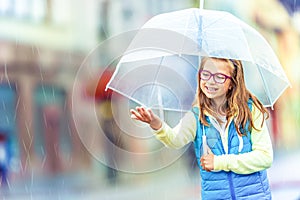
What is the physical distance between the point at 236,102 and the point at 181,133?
8.3 inches

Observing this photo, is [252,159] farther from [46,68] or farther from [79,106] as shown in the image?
[46,68]

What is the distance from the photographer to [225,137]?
176 cm

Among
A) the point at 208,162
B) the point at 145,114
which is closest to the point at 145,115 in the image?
the point at 145,114

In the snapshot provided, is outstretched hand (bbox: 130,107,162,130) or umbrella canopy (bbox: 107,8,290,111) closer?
outstretched hand (bbox: 130,107,162,130)

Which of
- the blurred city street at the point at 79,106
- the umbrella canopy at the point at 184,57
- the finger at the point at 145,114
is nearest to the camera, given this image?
the finger at the point at 145,114

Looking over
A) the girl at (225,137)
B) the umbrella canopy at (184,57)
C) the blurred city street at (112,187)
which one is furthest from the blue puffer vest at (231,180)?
the blurred city street at (112,187)

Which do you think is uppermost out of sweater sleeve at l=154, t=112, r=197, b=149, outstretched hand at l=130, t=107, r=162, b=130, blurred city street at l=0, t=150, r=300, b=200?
outstretched hand at l=130, t=107, r=162, b=130

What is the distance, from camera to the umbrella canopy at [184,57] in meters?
1.78

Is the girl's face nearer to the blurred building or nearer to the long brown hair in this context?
the long brown hair

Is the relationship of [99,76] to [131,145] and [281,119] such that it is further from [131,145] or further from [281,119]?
[281,119]

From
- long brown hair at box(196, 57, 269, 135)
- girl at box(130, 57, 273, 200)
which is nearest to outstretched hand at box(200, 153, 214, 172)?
girl at box(130, 57, 273, 200)

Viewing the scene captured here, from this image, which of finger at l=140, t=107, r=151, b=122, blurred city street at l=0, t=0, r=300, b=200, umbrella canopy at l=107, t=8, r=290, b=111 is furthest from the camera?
blurred city street at l=0, t=0, r=300, b=200

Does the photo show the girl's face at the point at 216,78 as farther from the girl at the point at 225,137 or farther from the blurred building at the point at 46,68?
the blurred building at the point at 46,68

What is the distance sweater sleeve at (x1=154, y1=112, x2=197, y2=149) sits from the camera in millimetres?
1744
